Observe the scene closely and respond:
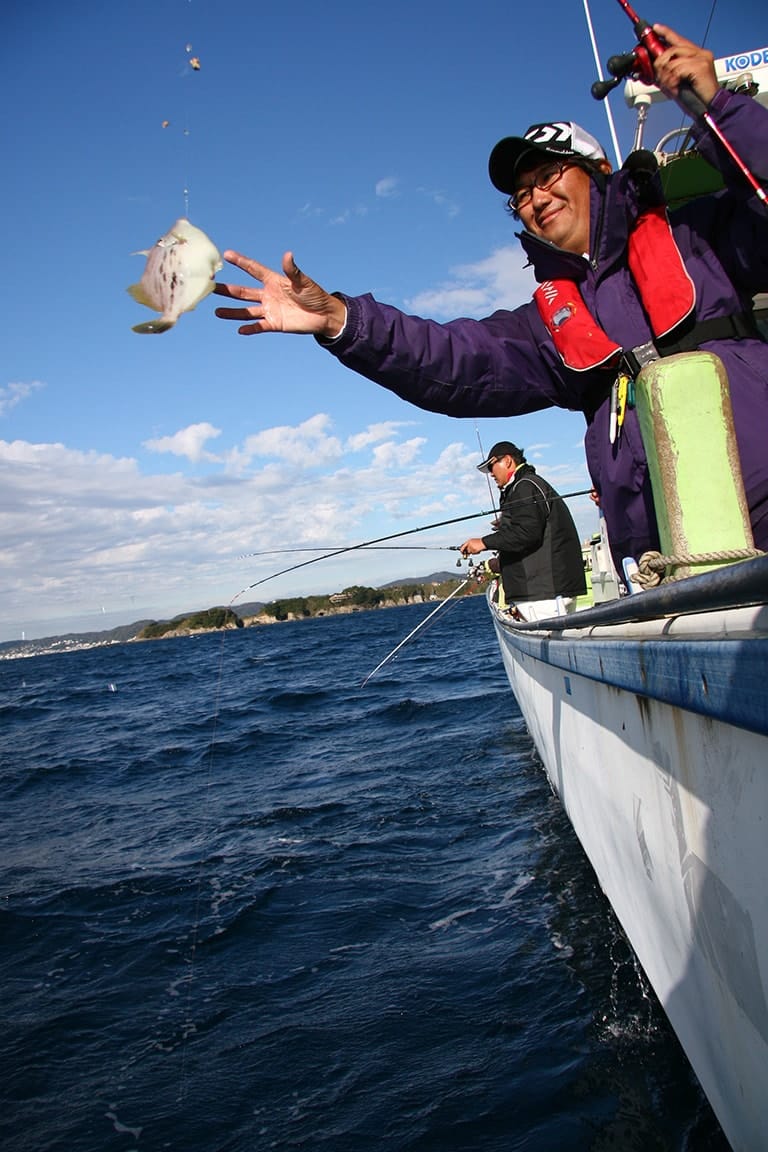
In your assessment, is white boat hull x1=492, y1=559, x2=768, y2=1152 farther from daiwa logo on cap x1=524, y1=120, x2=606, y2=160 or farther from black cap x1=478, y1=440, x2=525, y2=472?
black cap x1=478, y1=440, x2=525, y2=472

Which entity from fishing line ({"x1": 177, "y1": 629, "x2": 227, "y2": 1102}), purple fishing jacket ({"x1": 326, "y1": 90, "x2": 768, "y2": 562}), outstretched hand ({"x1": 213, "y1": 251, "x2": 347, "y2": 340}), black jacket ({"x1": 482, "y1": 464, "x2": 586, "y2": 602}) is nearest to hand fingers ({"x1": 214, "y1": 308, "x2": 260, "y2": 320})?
outstretched hand ({"x1": 213, "y1": 251, "x2": 347, "y2": 340})

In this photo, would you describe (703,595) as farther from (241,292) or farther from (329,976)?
(329,976)

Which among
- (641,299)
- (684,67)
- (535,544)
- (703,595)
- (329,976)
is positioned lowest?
(329,976)

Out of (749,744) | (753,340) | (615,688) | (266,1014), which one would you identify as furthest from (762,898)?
(266,1014)

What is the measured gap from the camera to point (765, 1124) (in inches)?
56.6

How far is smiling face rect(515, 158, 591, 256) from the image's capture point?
2262 mm

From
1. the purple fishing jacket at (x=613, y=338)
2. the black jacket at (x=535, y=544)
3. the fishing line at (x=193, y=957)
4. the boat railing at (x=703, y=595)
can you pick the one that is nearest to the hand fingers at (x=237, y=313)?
the purple fishing jacket at (x=613, y=338)

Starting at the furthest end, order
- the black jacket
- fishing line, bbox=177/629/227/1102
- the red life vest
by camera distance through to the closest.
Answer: the black jacket, fishing line, bbox=177/629/227/1102, the red life vest

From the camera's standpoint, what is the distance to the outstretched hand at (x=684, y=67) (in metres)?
1.83

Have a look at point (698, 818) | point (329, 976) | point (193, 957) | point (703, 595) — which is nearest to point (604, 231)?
point (703, 595)

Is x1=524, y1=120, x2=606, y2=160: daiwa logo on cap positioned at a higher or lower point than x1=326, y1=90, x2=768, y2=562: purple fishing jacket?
higher

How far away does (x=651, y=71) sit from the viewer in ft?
6.53

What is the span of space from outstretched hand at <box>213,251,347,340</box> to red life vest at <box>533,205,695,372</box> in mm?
664

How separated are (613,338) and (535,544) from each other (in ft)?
11.9
